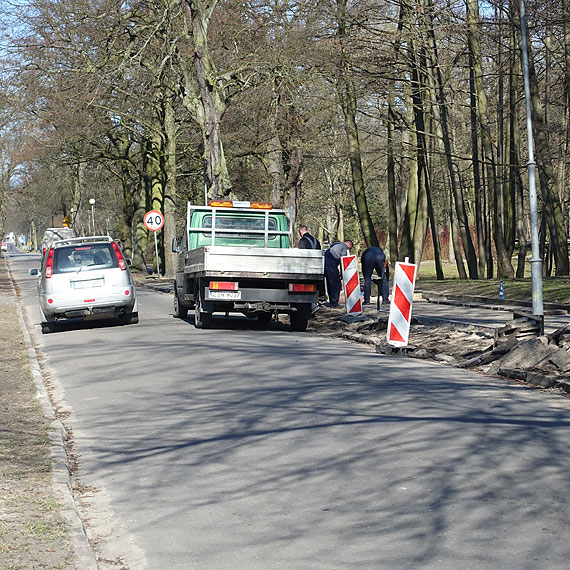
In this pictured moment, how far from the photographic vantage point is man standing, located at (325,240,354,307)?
24.8 metres

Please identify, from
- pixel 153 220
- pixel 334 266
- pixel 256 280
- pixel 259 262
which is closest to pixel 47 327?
pixel 256 280

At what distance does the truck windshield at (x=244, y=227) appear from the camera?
837 inches

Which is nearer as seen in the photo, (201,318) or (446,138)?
(201,318)

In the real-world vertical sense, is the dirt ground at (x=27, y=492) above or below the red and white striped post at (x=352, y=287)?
below

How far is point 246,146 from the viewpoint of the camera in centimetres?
4216

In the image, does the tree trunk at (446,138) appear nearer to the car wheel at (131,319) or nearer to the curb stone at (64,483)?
the car wheel at (131,319)

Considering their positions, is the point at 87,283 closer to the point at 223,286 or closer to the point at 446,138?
the point at 223,286

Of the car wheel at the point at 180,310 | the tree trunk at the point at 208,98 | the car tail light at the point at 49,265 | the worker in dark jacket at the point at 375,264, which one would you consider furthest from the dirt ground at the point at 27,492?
the tree trunk at the point at 208,98

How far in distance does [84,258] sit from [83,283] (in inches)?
23.3

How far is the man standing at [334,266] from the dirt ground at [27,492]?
42.9ft

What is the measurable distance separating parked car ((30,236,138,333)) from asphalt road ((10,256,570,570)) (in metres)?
6.33

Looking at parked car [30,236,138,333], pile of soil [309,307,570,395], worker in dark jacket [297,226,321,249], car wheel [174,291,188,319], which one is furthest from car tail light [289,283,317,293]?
worker in dark jacket [297,226,321,249]

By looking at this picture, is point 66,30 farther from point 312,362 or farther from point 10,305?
point 312,362

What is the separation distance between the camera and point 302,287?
18.7 m
